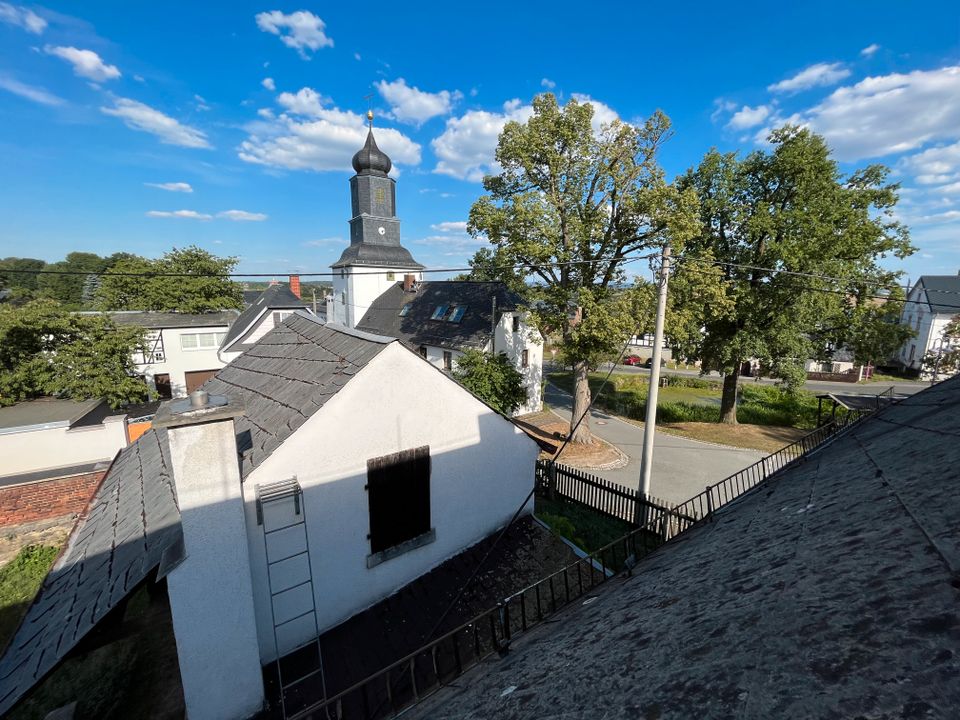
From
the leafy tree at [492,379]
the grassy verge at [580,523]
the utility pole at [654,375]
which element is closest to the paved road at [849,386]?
the leafy tree at [492,379]

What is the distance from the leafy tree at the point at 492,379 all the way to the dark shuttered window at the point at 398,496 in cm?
1036

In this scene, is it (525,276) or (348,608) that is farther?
(525,276)

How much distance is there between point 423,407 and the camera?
5844 mm

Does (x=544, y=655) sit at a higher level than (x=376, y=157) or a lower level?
lower

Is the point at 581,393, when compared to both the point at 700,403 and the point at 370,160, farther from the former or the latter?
the point at 370,160

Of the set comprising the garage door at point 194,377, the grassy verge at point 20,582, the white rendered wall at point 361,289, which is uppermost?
the white rendered wall at point 361,289

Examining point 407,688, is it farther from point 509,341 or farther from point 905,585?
point 509,341

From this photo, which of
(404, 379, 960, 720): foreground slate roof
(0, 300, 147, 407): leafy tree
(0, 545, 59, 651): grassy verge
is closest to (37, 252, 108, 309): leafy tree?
(0, 300, 147, 407): leafy tree

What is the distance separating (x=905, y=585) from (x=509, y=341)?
21606 mm

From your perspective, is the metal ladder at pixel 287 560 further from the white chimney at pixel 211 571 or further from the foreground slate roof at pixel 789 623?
the foreground slate roof at pixel 789 623

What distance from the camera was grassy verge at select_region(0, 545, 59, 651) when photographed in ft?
25.8

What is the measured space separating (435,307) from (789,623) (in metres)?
27.5

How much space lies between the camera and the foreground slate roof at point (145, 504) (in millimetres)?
3588

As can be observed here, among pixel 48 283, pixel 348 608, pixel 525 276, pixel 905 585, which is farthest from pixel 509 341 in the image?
pixel 48 283
